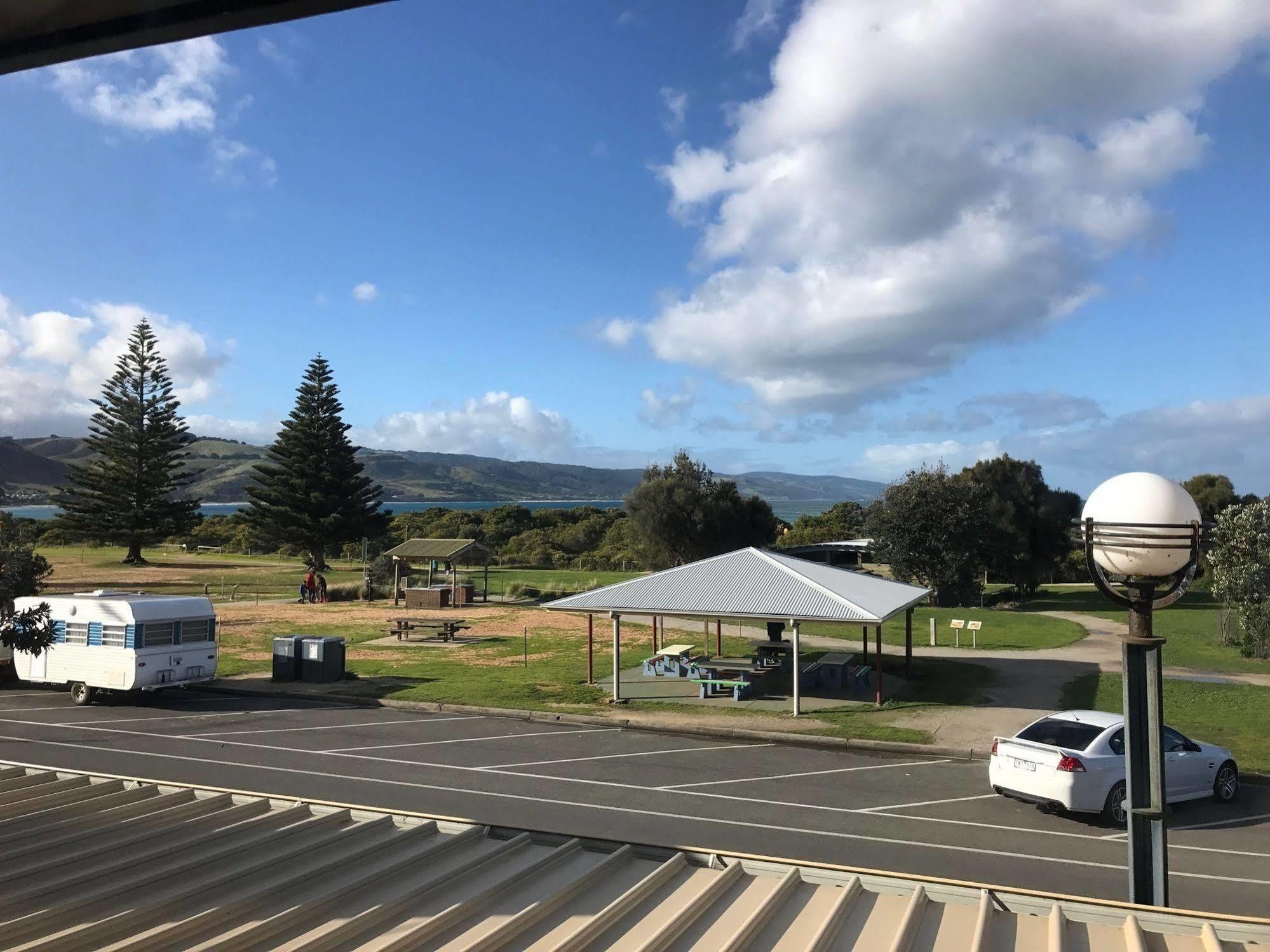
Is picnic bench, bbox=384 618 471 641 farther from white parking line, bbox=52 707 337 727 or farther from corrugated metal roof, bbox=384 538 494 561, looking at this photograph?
white parking line, bbox=52 707 337 727

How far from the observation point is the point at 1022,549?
4547 centimetres

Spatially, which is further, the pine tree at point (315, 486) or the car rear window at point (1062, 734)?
the pine tree at point (315, 486)

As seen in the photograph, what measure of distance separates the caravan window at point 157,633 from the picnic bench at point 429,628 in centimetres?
1067

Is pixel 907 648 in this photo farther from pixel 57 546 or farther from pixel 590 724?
pixel 57 546

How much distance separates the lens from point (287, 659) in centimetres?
2289

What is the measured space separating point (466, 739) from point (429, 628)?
16.1 m

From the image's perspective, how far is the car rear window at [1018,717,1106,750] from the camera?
11734 mm

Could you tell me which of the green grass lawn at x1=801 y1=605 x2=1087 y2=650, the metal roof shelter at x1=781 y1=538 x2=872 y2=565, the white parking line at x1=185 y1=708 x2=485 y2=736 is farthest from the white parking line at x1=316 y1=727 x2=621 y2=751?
the metal roof shelter at x1=781 y1=538 x2=872 y2=565

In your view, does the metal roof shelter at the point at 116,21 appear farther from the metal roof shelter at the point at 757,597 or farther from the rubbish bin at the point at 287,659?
the rubbish bin at the point at 287,659

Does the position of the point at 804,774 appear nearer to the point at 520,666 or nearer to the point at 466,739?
the point at 466,739

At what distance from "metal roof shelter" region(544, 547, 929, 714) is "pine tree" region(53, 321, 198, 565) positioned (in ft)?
160

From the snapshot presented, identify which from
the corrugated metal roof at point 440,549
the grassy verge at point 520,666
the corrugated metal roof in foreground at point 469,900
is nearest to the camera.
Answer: the corrugated metal roof in foreground at point 469,900

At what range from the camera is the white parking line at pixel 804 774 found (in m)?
13.3

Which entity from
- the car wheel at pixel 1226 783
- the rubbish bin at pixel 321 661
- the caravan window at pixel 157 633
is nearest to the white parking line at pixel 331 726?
the caravan window at pixel 157 633
